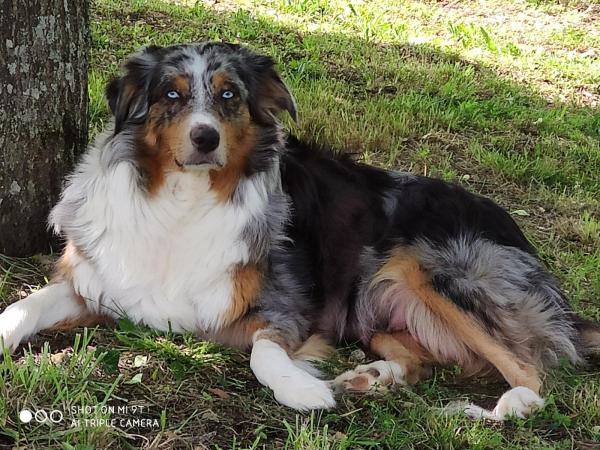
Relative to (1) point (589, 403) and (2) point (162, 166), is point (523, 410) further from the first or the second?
(2) point (162, 166)

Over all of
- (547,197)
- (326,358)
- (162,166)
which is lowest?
(326,358)

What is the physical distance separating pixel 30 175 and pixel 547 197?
3.96m

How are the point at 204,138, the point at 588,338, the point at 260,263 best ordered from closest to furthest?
the point at 204,138 → the point at 260,263 → the point at 588,338

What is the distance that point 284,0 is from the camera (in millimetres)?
9859

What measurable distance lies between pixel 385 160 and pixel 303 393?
327cm

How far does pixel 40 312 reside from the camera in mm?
3637

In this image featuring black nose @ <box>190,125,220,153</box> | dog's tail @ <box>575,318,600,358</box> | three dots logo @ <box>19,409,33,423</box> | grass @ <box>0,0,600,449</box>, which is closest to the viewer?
three dots logo @ <box>19,409,33,423</box>

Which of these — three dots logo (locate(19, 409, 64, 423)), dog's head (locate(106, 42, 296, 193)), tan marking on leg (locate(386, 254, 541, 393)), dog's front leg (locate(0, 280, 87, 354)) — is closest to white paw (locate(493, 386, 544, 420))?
tan marking on leg (locate(386, 254, 541, 393))

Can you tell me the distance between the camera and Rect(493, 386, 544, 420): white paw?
3.47 metres

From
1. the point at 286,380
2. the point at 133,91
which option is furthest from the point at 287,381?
the point at 133,91

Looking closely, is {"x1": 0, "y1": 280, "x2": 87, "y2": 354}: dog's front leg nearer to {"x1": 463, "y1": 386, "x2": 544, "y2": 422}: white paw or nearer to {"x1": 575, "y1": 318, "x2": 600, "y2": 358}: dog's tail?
{"x1": 463, "y1": 386, "x2": 544, "y2": 422}: white paw

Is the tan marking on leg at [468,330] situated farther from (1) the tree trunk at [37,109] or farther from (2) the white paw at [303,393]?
(1) the tree trunk at [37,109]

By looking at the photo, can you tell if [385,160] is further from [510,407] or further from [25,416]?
[25,416]

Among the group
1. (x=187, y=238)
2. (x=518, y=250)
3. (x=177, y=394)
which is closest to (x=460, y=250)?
(x=518, y=250)
